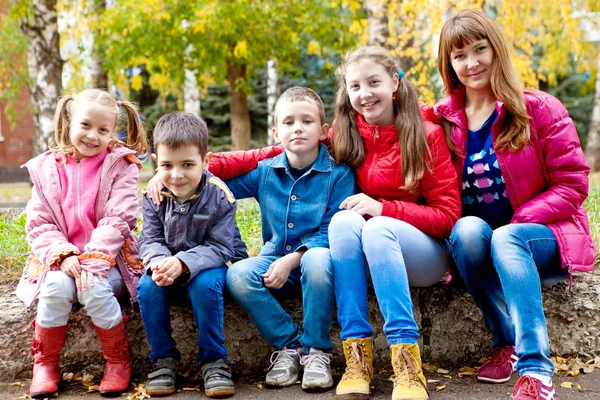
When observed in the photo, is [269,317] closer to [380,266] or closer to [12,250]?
[380,266]

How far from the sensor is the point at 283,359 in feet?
9.02

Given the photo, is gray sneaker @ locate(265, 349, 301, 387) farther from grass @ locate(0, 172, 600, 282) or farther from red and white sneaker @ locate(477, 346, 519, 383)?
grass @ locate(0, 172, 600, 282)

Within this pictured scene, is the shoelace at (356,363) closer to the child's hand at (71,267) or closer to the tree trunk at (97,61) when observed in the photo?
the child's hand at (71,267)

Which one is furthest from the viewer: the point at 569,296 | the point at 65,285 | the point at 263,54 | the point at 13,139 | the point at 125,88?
the point at 13,139

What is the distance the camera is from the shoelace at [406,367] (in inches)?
95.1

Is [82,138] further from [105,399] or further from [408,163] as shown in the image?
[408,163]

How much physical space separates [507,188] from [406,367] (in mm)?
911

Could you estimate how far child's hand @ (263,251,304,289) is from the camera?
274cm

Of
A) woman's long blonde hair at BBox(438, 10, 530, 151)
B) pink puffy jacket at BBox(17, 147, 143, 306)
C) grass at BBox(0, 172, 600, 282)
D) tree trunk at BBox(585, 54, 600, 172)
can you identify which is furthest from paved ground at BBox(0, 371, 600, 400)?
tree trunk at BBox(585, 54, 600, 172)

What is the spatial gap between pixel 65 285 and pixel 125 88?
1310 centimetres

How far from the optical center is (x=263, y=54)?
1177 cm

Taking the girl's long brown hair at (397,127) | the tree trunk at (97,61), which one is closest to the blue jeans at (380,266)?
the girl's long brown hair at (397,127)

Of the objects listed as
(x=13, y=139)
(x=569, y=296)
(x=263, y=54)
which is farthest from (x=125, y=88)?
(x=569, y=296)

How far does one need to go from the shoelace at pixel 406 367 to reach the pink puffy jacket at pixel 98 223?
1.22 metres
